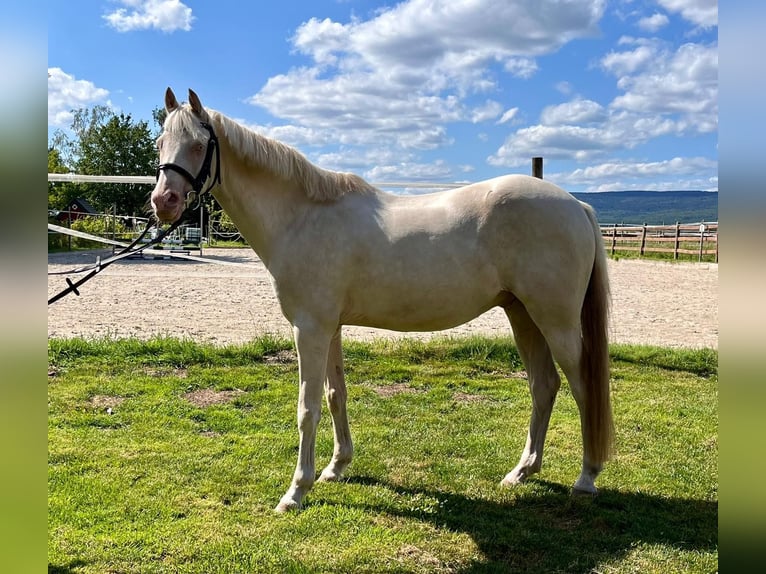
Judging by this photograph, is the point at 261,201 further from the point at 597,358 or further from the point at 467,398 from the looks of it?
the point at 467,398

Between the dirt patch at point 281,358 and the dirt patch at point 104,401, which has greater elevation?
the dirt patch at point 281,358

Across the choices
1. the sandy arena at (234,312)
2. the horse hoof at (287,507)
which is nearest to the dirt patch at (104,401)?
the sandy arena at (234,312)

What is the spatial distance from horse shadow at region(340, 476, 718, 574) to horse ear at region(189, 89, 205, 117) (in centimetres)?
250

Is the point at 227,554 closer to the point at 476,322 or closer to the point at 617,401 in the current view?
the point at 617,401

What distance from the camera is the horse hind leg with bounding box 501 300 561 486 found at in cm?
357

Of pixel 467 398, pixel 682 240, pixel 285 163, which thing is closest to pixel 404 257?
pixel 285 163

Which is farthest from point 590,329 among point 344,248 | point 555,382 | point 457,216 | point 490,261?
point 344,248

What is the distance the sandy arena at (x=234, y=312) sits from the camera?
7.27 meters

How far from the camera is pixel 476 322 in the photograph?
29.2 ft

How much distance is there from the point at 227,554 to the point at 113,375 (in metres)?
3.44

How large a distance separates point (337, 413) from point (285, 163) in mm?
1699

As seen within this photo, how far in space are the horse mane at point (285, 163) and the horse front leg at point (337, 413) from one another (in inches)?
37.1

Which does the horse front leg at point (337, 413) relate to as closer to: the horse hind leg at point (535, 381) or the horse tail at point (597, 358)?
the horse hind leg at point (535, 381)

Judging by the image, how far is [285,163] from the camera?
3320mm
